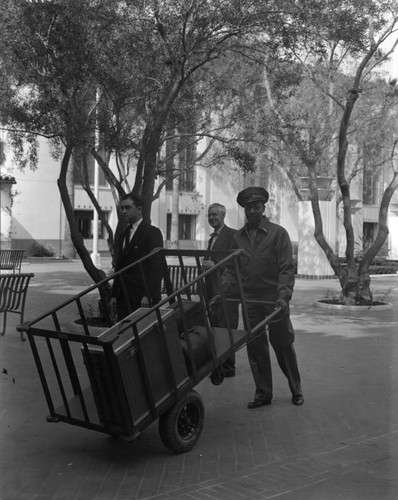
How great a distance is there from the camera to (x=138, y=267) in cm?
596

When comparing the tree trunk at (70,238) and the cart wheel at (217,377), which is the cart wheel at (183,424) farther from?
the tree trunk at (70,238)

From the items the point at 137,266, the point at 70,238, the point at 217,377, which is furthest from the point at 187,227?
the point at 217,377

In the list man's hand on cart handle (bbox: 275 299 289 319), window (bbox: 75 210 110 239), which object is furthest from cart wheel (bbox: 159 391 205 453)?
window (bbox: 75 210 110 239)

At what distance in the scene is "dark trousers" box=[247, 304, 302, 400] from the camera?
18.9 ft

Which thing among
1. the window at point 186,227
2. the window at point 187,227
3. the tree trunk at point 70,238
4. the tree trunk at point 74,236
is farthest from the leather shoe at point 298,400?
the window at point 187,227

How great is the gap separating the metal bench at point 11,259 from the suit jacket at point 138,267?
40.3 feet

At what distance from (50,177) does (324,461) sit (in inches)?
1316

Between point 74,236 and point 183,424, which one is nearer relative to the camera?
point 183,424

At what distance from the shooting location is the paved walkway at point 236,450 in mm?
4070

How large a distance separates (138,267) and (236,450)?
189 centimetres

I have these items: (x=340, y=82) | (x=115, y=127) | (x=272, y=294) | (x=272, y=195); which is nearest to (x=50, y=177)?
(x=272, y=195)

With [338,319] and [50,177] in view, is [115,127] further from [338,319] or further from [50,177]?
[50,177]

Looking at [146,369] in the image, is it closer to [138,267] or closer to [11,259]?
[138,267]

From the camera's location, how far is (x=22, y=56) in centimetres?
991
